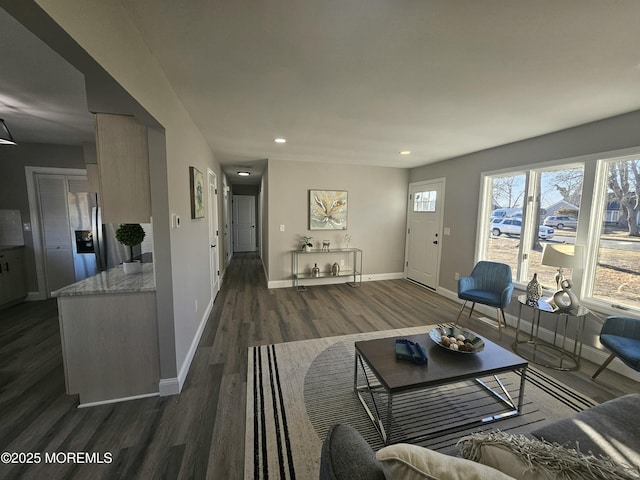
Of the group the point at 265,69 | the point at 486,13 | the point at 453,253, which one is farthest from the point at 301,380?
the point at 453,253

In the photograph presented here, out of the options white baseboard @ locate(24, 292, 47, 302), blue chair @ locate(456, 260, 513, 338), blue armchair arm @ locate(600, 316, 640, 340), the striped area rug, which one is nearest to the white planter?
the striped area rug

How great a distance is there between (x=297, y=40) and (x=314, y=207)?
→ 353cm

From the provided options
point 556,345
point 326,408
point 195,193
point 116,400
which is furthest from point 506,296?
point 116,400

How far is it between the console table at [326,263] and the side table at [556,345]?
2.78 metres

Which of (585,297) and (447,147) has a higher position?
(447,147)

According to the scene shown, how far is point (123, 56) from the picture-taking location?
1.26 m

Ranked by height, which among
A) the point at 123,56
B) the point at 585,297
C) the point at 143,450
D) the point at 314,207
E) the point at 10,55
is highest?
the point at 10,55

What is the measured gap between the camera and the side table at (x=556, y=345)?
99.0 inches

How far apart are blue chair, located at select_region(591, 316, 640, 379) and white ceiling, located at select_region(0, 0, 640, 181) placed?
1.88m

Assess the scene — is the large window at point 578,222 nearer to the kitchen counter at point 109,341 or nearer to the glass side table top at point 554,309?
the glass side table top at point 554,309

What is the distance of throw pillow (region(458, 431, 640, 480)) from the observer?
0.71m

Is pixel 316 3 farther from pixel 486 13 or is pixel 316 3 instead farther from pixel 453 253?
pixel 453 253

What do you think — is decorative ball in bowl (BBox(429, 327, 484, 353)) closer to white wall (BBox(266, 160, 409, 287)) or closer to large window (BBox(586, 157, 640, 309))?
large window (BBox(586, 157, 640, 309))

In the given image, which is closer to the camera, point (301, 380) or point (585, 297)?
point (301, 380)
